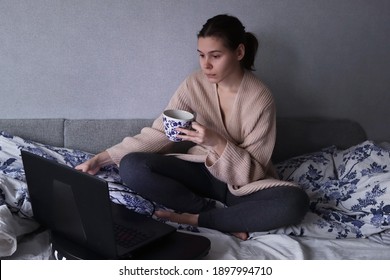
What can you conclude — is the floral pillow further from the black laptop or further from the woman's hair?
the woman's hair

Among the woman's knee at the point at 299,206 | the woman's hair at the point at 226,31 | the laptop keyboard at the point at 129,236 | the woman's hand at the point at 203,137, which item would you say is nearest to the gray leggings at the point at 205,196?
the woman's knee at the point at 299,206

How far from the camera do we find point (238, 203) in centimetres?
152

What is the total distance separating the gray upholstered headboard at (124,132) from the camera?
186 cm

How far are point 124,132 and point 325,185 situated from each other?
0.80 metres

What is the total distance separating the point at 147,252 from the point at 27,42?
1.04 metres

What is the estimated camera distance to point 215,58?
149cm

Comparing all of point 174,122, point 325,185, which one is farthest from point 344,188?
point 174,122

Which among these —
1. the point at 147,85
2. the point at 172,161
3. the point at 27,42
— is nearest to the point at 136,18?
the point at 147,85

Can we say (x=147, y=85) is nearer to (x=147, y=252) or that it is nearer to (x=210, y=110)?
(x=210, y=110)

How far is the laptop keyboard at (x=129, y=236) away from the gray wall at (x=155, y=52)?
799 mm

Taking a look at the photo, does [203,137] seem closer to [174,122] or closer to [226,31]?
[174,122]

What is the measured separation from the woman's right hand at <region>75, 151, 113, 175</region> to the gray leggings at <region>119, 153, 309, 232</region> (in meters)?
0.09

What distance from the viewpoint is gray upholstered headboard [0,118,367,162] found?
1856 mm

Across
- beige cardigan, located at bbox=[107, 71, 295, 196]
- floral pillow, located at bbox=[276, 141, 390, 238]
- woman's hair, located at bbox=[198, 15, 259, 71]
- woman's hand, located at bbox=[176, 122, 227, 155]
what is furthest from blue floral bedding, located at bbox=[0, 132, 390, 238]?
woman's hair, located at bbox=[198, 15, 259, 71]
